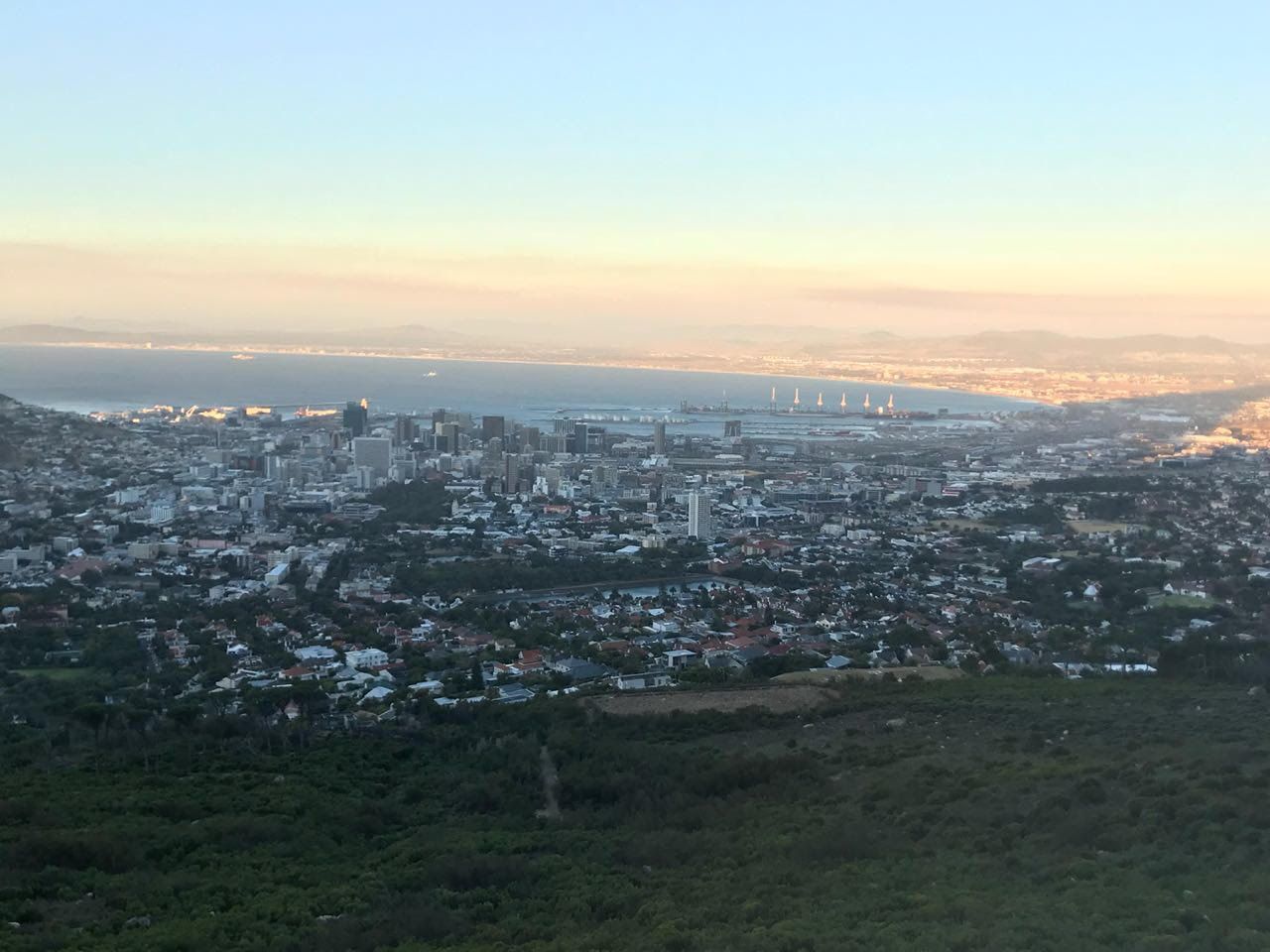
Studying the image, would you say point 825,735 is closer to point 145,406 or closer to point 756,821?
point 756,821

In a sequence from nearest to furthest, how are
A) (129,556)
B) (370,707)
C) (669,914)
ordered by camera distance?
(669,914) → (370,707) → (129,556)

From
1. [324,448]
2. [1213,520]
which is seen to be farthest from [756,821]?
[324,448]

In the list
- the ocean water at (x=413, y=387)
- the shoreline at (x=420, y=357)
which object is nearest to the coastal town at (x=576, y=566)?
the ocean water at (x=413, y=387)

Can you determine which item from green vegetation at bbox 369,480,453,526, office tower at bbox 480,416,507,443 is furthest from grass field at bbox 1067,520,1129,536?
office tower at bbox 480,416,507,443

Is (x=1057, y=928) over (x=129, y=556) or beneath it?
over

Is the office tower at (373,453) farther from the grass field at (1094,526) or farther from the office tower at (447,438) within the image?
the grass field at (1094,526)

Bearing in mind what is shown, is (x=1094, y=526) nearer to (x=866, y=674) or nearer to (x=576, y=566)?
(x=576, y=566)
